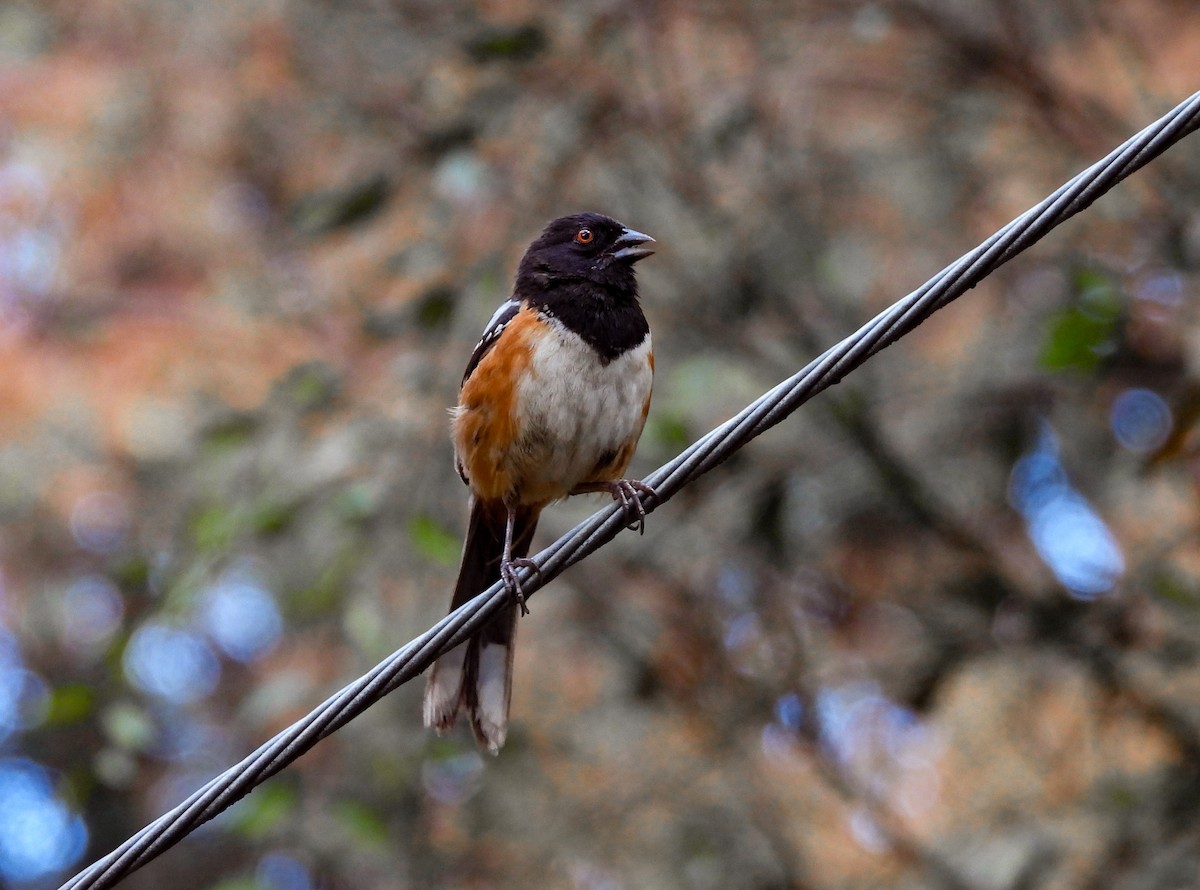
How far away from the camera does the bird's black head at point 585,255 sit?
3707mm

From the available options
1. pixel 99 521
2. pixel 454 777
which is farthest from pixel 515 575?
pixel 99 521

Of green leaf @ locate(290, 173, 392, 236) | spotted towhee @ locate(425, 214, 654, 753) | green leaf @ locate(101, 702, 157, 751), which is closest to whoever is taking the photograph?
green leaf @ locate(101, 702, 157, 751)

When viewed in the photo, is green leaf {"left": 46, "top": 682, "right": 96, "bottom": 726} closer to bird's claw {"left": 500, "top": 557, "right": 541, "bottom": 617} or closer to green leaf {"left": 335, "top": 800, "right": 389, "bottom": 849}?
green leaf {"left": 335, "top": 800, "right": 389, "bottom": 849}

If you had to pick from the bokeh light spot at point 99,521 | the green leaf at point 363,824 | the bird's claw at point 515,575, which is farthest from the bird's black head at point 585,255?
the bokeh light spot at point 99,521

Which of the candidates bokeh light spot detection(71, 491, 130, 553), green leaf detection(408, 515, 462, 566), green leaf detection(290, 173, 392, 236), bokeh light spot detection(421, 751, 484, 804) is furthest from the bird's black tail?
bokeh light spot detection(71, 491, 130, 553)

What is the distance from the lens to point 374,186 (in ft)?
13.8

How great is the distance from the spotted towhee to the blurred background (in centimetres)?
26

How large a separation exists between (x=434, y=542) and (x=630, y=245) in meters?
1.04

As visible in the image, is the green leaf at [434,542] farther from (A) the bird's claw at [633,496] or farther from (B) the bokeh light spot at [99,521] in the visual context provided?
(B) the bokeh light spot at [99,521]

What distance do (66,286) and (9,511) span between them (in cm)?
136

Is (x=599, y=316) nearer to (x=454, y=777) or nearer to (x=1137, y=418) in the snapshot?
(x=454, y=777)

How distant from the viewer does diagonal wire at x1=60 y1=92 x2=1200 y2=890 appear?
212 cm

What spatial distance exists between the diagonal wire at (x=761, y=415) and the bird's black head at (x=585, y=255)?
1406mm

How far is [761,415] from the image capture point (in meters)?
2.30
